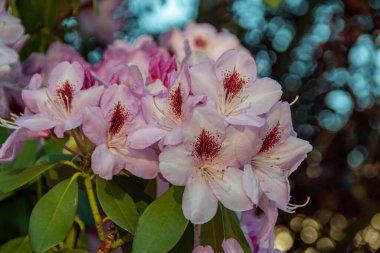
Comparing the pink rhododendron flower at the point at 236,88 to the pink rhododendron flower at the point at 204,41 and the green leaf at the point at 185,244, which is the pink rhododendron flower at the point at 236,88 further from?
the pink rhododendron flower at the point at 204,41

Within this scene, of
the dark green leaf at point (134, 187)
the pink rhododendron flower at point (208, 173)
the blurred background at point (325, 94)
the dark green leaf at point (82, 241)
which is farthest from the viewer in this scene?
the blurred background at point (325, 94)

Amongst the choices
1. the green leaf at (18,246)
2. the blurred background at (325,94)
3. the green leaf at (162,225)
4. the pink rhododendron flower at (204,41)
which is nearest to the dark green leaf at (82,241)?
the green leaf at (18,246)

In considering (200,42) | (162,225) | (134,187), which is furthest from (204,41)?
(162,225)

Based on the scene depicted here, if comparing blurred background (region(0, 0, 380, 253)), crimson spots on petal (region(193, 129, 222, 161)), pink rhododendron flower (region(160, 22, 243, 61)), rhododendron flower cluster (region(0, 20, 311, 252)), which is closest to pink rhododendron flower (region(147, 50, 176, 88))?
rhododendron flower cluster (region(0, 20, 311, 252))

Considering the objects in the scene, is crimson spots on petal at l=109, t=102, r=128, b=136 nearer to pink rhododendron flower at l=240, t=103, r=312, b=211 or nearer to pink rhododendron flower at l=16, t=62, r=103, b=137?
pink rhododendron flower at l=16, t=62, r=103, b=137

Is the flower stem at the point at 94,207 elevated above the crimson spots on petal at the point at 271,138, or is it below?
below

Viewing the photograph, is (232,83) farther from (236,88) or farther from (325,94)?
(325,94)
